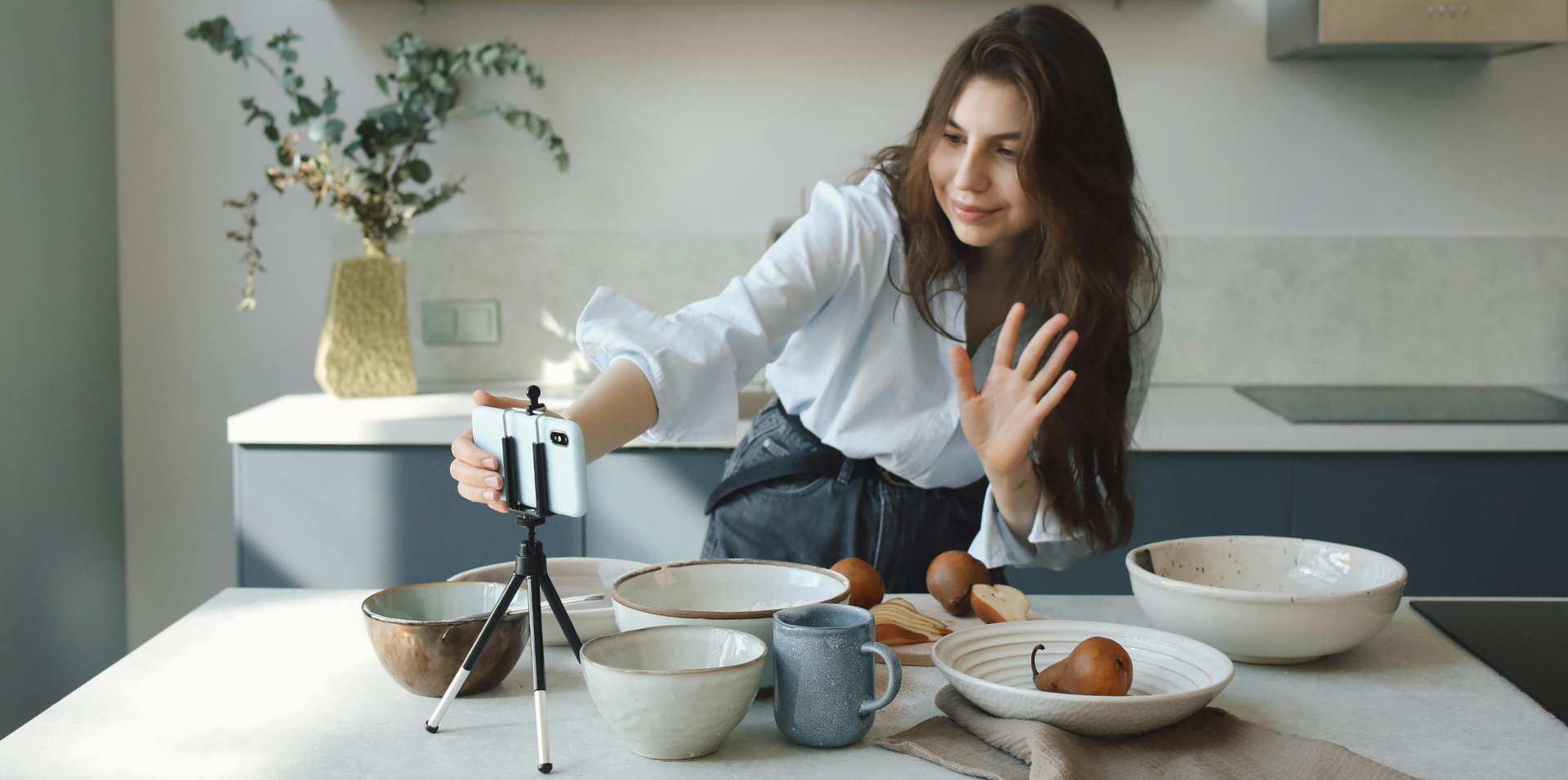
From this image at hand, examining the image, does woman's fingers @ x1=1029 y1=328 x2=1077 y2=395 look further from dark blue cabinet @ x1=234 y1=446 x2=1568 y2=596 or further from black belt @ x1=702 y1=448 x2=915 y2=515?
dark blue cabinet @ x1=234 y1=446 x2=1568 y2=596

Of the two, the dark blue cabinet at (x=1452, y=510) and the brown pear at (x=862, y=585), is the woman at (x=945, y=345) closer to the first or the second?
the brown pear at (x=862, y=585)

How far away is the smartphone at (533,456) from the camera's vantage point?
83cm

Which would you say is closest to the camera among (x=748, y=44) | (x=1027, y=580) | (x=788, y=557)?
(x=788, y=557)

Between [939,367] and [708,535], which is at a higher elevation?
[939,367]

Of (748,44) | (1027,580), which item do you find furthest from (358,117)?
(1027,580)

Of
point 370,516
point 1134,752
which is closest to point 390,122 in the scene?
point 370,516

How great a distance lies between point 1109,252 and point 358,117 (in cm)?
179

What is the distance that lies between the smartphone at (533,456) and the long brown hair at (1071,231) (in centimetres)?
62

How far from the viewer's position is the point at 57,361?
2404 mm

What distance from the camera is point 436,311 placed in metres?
2.61

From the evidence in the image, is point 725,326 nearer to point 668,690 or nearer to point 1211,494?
point 668,690

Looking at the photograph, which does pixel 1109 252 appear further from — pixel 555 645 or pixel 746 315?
pixel 555 645

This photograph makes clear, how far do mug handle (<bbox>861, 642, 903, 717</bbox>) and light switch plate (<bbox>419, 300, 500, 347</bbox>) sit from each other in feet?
6.32

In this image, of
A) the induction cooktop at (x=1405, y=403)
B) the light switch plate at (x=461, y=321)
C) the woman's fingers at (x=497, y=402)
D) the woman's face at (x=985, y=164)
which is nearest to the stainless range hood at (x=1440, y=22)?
the induction cooktop at (x=1405, y=403)
